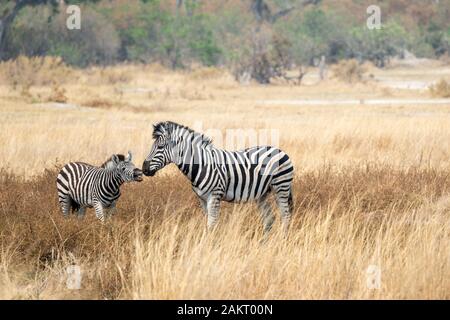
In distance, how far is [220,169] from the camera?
295 inches

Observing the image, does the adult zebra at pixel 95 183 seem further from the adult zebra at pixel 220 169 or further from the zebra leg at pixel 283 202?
the zebra leg at pixel 283 202

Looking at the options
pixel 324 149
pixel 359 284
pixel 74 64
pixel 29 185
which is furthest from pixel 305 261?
pixel 74 64

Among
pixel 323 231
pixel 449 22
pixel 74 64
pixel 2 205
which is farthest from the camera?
pixel 449 22

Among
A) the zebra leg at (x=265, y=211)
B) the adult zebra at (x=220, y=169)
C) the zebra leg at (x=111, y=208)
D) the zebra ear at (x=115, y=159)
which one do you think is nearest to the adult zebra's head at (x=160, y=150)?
the adult zebra at (x=220, y=169)

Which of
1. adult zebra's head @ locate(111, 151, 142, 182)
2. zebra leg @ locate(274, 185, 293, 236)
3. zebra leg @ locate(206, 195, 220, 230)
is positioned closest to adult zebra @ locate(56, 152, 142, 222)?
adult zebra's head @ locate(111, 151, 142, 182)

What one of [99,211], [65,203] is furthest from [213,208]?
[65,203]

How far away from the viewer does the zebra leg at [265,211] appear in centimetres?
784

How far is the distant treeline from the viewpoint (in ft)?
139

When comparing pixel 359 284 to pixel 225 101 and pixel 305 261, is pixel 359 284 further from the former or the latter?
pixel 225 101

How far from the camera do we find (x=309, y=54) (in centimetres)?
4509

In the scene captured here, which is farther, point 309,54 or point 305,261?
point 309,54

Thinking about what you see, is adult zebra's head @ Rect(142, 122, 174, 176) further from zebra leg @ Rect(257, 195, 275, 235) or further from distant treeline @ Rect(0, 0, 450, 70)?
distant treeline @ Rect(0, 0, 450, 70)

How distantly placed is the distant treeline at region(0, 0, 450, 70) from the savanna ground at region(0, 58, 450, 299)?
2362 centimetres
